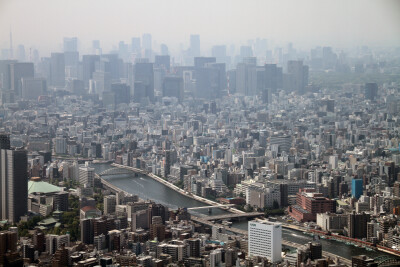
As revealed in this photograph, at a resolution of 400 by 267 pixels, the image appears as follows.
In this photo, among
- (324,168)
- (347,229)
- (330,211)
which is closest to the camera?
(347,229)

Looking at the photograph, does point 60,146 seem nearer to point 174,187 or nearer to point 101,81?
point 174,187

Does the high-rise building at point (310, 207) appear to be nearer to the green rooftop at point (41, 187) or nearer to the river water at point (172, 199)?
the river water at point (172, 199)

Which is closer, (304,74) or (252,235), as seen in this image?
(252,235)

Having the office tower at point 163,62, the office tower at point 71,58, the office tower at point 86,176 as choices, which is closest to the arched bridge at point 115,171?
the office tower at point 86,176

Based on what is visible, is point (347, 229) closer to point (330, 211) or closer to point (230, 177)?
point (330, 211)

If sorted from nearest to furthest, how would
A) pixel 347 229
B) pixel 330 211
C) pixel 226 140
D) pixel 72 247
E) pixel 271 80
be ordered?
pixel 72 247 → pixel 347 229 → pixel 330 211 → pixel 226 140 → pixel 271 80

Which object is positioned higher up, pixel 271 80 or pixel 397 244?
pixel 271 80

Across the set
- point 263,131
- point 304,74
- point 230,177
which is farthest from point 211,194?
point 304,74
